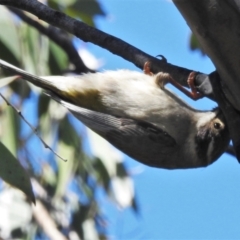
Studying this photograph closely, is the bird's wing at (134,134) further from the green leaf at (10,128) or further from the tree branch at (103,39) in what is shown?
the green leaf at (10,128)

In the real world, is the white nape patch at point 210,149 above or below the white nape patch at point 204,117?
below

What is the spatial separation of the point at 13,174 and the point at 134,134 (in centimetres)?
59

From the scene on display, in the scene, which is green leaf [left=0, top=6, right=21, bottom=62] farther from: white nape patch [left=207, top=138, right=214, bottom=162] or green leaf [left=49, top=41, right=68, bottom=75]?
white nape patch [left=207, top=138, right=214, bottom=162]

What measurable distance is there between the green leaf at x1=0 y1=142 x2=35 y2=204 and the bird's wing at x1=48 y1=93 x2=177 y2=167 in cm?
40

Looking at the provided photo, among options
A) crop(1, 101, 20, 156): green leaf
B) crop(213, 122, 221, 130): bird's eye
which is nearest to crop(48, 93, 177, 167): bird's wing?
crop(213, 122, 221, 130): bird's eye

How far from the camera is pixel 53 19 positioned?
2.36m

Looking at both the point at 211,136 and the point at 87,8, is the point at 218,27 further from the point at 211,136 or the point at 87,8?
the point at 87,8

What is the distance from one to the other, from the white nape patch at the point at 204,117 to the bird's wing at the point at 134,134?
137mm

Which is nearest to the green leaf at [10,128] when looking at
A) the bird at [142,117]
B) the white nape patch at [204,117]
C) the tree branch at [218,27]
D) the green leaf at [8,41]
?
the green leaf at [8,41]

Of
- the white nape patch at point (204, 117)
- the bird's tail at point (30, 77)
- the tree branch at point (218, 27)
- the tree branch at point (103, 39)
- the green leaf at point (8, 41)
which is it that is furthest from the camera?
the green leaf at point (8, 41)

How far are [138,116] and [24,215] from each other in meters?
1.45

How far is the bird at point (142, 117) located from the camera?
2.80 meters

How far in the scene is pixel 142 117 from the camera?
2863 mm

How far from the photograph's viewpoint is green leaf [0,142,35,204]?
93.8 inches
